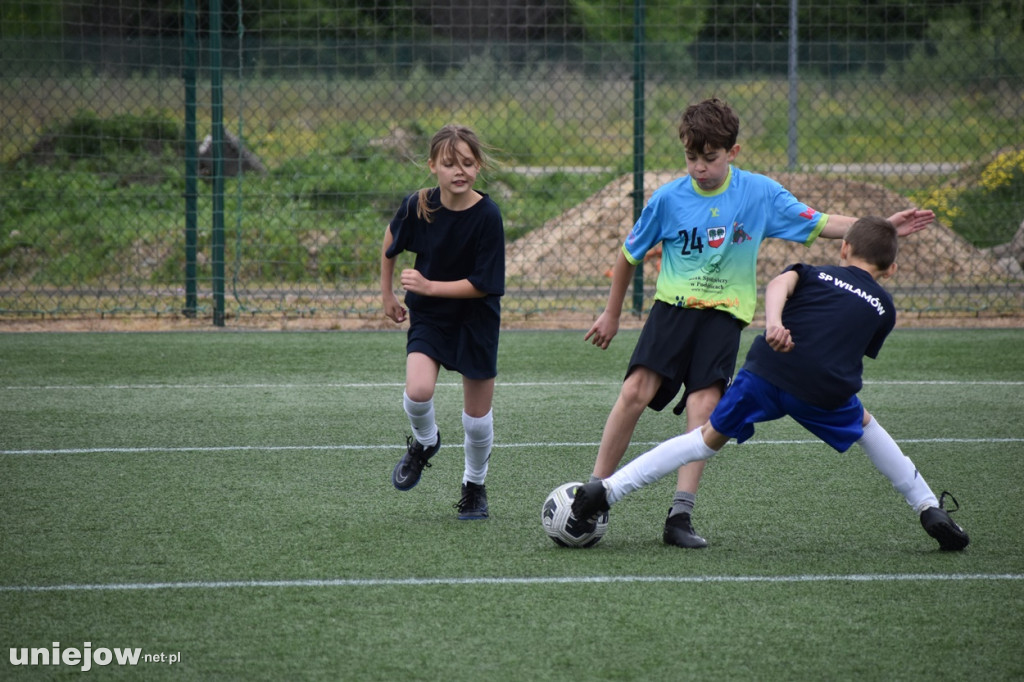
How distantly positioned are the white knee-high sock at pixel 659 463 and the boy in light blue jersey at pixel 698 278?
0.21 metres

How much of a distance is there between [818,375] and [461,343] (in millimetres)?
1404

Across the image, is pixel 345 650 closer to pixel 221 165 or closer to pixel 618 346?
pixel 618 346

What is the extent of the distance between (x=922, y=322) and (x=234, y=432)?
276 inches

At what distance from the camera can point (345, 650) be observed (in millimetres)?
3121

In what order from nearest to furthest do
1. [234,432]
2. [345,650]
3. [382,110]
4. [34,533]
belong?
[345,650] < [34,533] < [234,432] < [382,110]

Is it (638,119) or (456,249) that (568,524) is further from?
(638,119)

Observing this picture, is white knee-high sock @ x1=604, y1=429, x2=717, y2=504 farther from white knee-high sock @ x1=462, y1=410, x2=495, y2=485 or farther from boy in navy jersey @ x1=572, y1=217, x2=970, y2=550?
white knee-high sock @ x1=462, y1=410, x2=495, y2=485

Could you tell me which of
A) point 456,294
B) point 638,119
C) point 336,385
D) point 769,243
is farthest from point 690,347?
point 769,243

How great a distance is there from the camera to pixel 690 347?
14.1 feet

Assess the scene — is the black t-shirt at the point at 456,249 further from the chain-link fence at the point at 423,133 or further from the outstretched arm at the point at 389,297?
the chain-link fence at the point at 423,133

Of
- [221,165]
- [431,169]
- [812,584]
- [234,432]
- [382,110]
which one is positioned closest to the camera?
[812,584]

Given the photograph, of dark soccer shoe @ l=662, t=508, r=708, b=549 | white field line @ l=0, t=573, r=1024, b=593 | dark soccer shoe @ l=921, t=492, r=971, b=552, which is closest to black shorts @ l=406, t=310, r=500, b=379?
dark soccer shoe @ l=662, t=508, r=708, b=549

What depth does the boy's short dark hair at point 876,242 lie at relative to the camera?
398 centimetres

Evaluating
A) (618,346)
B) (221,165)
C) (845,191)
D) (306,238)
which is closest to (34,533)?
(618,346)
